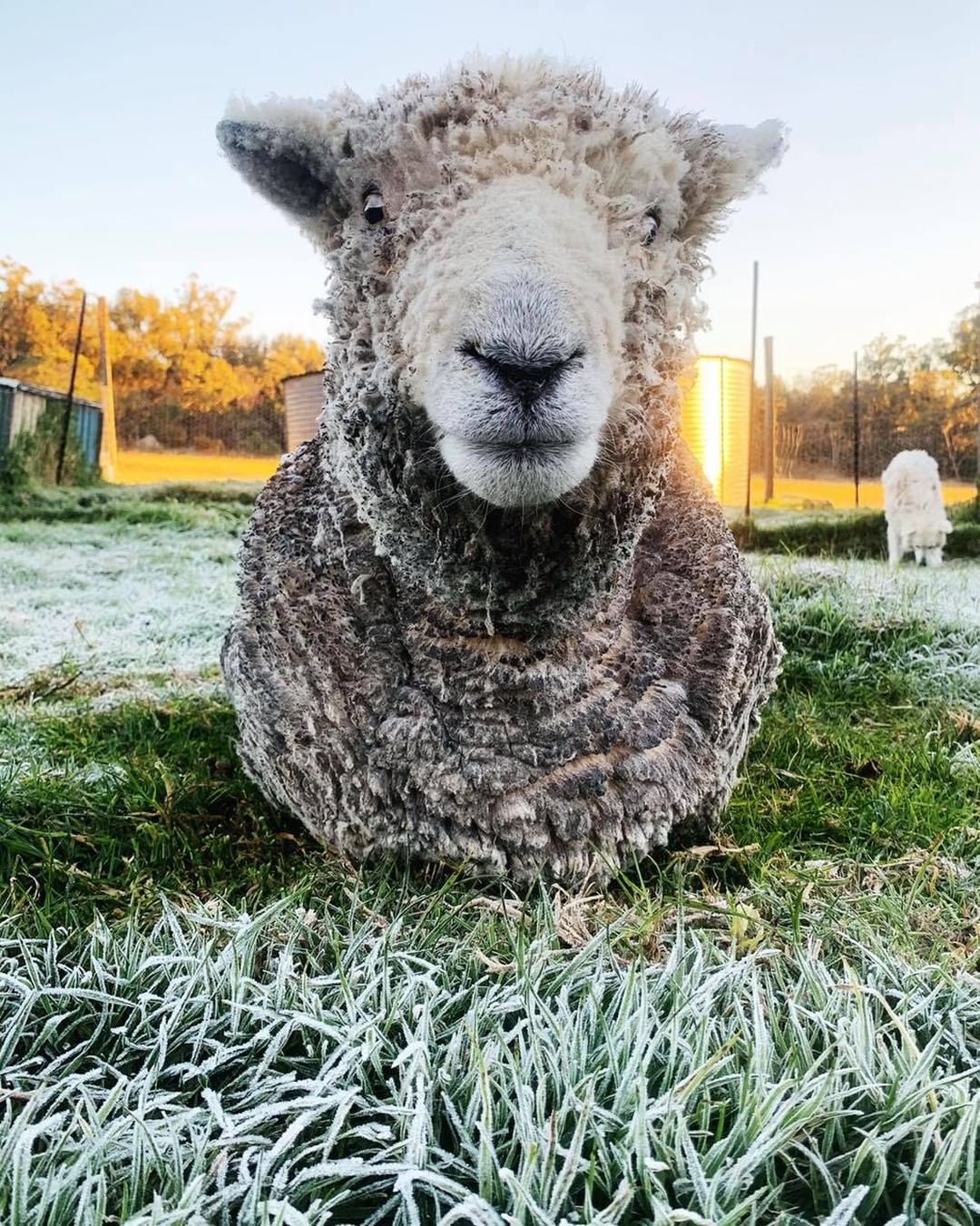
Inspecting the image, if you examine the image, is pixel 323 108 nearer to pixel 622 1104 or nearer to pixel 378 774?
pixel 378 774

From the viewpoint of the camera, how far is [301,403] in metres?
2.16

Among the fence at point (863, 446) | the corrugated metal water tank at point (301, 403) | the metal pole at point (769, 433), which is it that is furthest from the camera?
the fence at point (863, 446)

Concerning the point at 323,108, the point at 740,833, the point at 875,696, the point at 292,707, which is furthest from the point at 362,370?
the point at 875,696

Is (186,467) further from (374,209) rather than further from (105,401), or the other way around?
(374,209)

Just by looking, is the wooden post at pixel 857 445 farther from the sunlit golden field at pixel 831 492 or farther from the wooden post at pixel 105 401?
the wooden post at pixel 105 401

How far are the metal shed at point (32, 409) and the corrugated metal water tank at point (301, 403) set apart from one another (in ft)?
1.77

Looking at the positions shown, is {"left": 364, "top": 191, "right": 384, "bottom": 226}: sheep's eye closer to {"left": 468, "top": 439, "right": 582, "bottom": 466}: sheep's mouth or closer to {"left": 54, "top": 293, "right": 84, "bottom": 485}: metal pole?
{"left": 468, "top": 439, "right": 582, "bottom": 466}: sheep's mouth

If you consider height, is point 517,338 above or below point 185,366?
below

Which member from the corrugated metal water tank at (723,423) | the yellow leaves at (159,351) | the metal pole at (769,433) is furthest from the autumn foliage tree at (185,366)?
the metal pole at (769,433)

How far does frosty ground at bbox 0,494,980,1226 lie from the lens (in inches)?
23.2

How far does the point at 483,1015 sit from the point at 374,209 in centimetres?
77

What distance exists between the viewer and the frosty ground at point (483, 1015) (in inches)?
23.2

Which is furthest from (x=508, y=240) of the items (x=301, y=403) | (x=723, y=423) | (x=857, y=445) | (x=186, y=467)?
(x=857, y=445)

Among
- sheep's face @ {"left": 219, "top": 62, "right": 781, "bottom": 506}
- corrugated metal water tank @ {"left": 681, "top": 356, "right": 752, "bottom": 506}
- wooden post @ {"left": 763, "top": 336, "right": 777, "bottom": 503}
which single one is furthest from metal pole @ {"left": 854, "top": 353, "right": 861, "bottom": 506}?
sheep's face @ {"left": 219, "top": 62, "right": 781, "bottom": 506}
